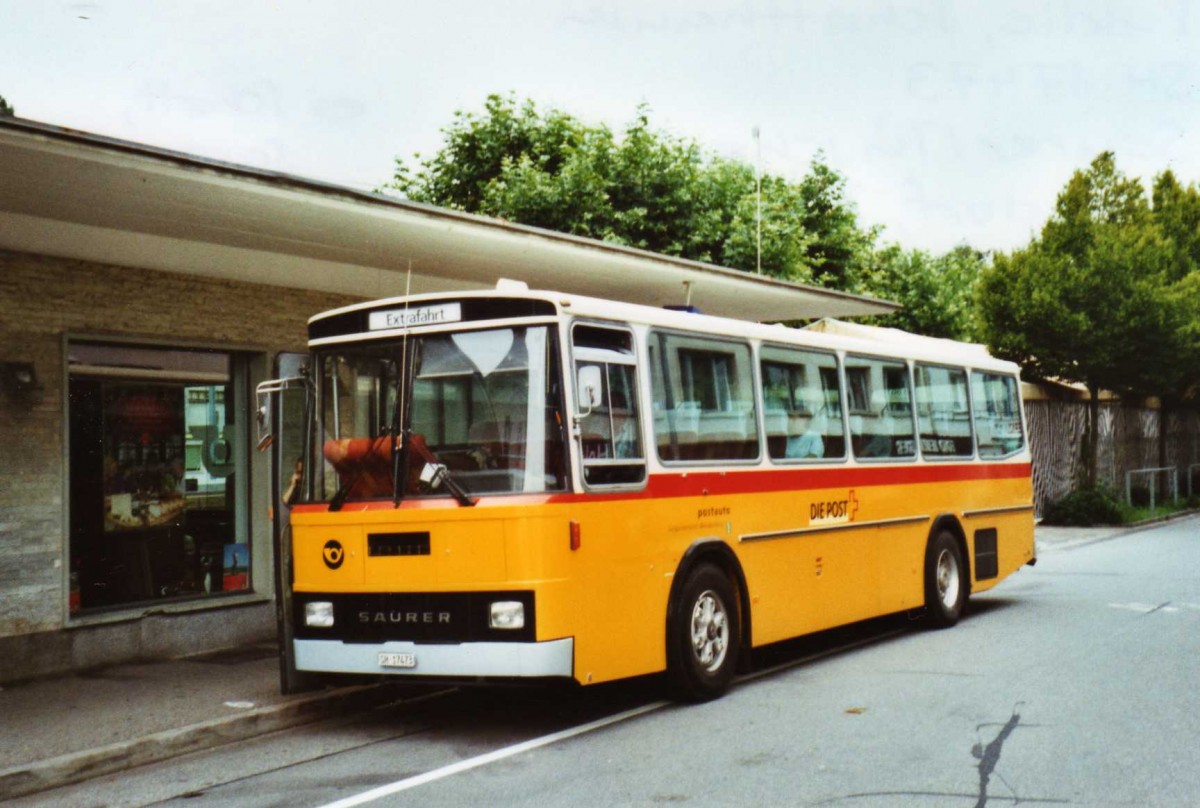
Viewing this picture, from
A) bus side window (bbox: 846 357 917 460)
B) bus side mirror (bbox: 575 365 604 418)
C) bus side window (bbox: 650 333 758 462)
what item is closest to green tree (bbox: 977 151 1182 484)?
bus side window (bbox: 846 357 917 460)

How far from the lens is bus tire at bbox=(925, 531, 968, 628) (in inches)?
490

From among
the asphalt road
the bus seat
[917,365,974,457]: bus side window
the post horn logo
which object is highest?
[917,365,974,457]: bus side window

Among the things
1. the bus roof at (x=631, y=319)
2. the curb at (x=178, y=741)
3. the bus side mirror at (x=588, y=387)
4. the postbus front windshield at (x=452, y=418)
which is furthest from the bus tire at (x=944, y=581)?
the postbus front windshield at (x=452, y=418)

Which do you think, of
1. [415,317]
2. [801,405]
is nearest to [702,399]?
[801,405]

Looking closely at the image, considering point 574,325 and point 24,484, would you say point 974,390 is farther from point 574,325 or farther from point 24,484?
point 24,484

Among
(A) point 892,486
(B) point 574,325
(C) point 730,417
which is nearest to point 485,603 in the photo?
(B) point 574,325

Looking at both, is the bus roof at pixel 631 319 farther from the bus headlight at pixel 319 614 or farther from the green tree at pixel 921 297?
the green tree at pixel 921 297

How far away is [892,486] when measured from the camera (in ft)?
38.9

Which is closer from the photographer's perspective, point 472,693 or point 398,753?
point 398,753

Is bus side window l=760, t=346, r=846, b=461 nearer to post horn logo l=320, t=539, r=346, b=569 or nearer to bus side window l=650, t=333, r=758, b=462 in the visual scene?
bus side window l=650, t=333, r=758, b=462

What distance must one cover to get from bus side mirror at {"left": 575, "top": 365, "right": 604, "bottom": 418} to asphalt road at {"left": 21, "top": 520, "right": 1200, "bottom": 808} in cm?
208

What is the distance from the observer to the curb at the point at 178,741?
694 cm

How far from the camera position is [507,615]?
7617 mm

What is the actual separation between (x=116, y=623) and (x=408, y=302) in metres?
4.59
